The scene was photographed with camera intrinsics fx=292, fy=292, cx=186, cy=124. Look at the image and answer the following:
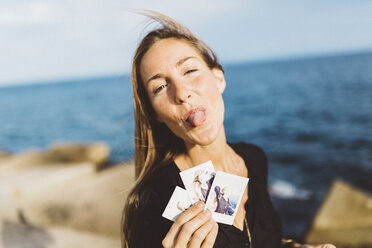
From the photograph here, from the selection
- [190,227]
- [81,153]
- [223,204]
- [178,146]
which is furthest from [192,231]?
[81,153]

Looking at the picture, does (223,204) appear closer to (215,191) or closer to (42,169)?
(215,191)

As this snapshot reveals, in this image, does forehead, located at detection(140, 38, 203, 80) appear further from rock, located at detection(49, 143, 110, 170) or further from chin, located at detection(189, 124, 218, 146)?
rock, located at detection(49, 143, 110, 170)

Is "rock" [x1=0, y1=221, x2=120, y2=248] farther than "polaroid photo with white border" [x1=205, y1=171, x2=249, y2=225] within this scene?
Yes

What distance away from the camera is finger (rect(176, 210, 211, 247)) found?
4.90ft

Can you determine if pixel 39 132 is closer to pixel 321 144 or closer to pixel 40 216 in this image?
pixel 321 144

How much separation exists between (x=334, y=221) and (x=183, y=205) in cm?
551

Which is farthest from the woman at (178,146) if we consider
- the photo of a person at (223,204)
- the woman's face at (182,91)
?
the photo of a person at (223,204)

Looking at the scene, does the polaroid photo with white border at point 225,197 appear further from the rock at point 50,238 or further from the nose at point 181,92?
the rock at point 50,238

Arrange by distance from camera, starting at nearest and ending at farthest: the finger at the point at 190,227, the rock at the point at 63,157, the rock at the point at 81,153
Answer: the finger at the point at 190,227, the rock at the point at 63,157, the rock at the point at 81,153

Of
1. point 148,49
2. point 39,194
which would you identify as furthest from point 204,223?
point 39,194

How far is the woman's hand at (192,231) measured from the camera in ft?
4.94

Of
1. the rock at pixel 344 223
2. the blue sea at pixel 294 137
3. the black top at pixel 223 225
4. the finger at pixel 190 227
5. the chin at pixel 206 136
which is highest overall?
the chin at pixel 206 136

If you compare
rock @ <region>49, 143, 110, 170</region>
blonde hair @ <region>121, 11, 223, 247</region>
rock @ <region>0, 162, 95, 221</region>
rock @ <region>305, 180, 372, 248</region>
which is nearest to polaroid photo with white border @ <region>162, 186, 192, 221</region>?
blonde hair @ <region>121, 11, 223, 247</region>

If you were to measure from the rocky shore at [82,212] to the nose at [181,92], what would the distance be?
322cm
